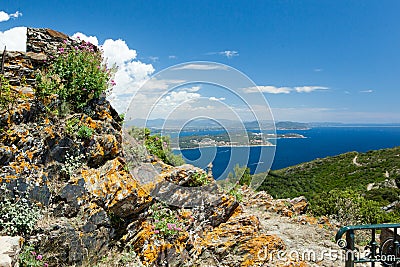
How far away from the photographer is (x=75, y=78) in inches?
222

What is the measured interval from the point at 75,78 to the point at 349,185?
3671 cm

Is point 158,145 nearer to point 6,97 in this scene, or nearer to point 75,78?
point 75,78

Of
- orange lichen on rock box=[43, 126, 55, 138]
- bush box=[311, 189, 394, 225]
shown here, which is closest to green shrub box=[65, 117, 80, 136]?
orange lichen on rock box=[43, 126, 55, 138]

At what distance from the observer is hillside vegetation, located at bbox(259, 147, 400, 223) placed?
1080cm

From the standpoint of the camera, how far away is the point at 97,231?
4.80 m

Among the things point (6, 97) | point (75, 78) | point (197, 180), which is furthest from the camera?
point (197, 180)

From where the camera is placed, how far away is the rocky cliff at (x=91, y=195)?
4.47 metres

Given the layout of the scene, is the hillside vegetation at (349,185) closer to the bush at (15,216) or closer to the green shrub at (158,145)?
the green shrub at (158,145)

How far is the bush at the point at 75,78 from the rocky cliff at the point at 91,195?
0.10 metres

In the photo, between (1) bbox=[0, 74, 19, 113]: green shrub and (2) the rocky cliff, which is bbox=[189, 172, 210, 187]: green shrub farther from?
(1) bbox=[0, 74, 19, 113]: green shrub

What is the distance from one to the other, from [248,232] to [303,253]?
1246mm

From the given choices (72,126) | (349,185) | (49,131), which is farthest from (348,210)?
(349,185)

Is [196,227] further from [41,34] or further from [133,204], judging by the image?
[41,34]

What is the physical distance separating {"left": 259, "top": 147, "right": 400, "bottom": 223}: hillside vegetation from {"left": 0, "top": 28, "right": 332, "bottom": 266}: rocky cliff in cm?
620
